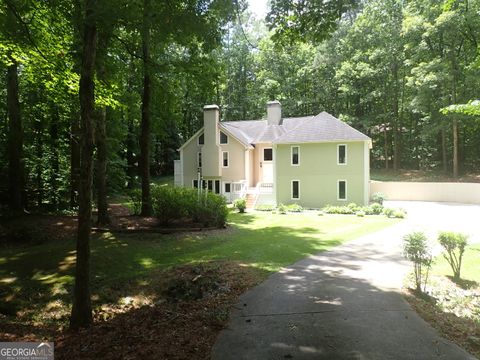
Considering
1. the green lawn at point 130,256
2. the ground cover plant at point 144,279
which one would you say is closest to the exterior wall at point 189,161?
the green lawn at point 130,256

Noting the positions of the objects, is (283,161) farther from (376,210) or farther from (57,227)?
(57,227)

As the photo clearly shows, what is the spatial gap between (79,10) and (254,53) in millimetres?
43013

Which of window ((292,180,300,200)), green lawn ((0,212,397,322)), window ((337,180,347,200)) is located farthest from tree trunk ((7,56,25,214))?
window ((337,180,347,200))

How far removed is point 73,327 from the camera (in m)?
5.80

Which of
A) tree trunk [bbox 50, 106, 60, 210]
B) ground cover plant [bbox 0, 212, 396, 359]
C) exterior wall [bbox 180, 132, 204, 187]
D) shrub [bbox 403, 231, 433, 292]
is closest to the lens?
ground cover plant [bbox 0, 212, 396, 359]

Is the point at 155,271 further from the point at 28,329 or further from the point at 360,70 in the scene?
the point at 360,70

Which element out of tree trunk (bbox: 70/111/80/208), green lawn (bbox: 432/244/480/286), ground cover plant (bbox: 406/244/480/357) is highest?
tree trunk (bbox: 70/111/80/208)

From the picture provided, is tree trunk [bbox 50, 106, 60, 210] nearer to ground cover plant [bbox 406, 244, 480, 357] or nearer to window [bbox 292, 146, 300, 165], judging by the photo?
window [bbox 292, 146, 300, 165]

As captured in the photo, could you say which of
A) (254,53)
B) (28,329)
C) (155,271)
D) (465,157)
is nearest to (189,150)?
(254,53)

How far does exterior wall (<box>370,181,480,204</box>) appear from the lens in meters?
29.3

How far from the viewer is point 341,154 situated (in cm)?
2652

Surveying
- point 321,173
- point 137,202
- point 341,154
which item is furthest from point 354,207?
point 137,202

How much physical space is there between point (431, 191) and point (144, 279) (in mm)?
29442

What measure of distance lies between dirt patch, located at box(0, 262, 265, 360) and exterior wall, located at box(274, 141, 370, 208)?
62.0 ft
